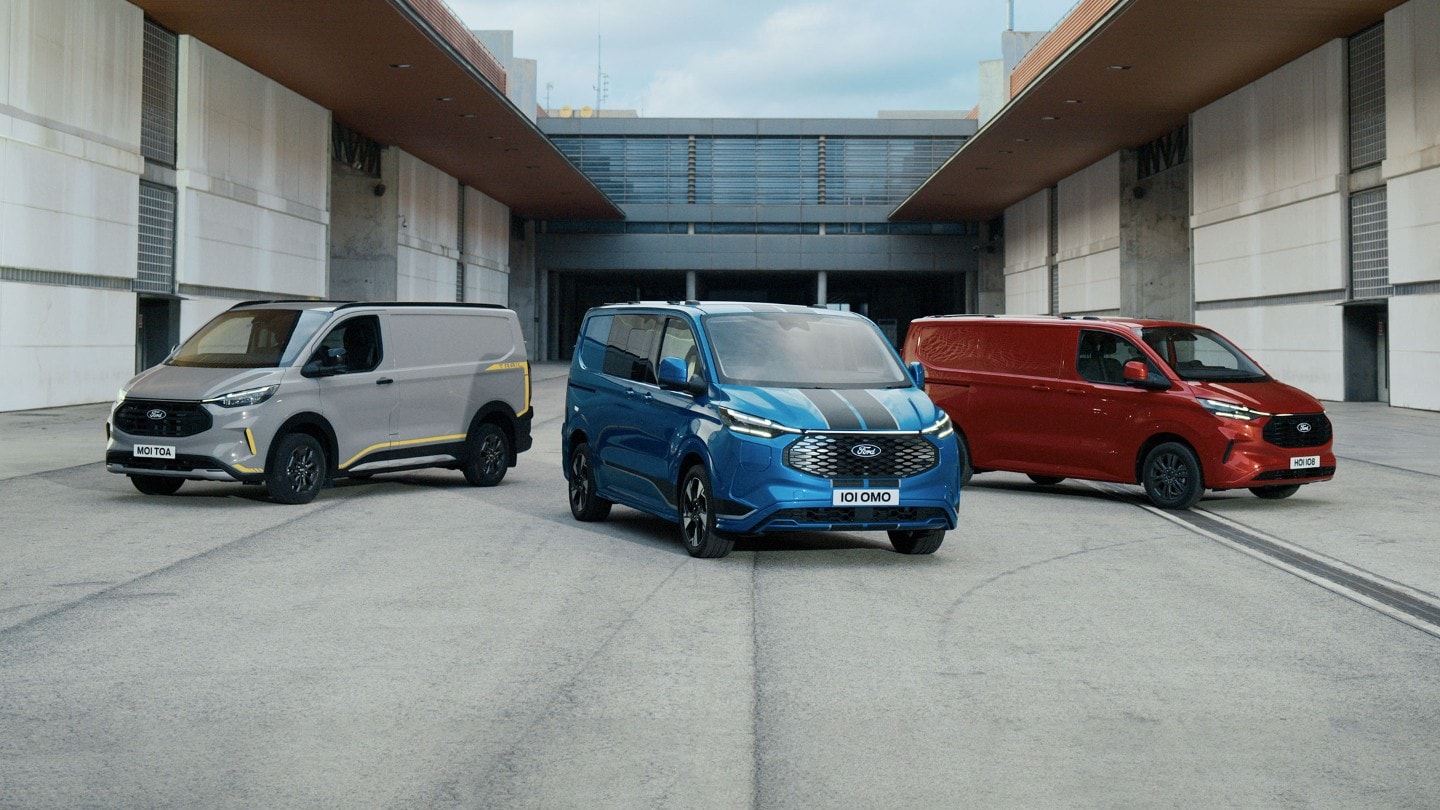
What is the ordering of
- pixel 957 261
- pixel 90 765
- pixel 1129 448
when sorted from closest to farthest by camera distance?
pixel 90 765 < pixel 1129 448 < pixel 957 261

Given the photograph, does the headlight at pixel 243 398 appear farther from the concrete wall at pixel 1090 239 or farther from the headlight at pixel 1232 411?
the concrete wall at pixel 1090 239

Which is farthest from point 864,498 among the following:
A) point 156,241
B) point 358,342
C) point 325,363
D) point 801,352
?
point 156,241

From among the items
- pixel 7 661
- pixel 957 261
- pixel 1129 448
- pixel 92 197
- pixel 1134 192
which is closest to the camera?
pixel 7 661

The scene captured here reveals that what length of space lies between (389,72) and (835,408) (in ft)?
87.5

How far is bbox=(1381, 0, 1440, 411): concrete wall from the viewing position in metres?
26.5

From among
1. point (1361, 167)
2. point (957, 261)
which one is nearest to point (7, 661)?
point (1361, 167)

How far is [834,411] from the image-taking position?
372 inches

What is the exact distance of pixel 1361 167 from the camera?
96.7 ft

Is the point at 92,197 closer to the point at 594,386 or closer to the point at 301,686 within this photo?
the point at 594,386

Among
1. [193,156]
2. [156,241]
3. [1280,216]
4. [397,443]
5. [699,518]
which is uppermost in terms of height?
[193,156]

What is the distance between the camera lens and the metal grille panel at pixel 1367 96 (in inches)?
1123

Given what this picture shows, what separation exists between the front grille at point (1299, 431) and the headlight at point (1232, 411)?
0.50 feet

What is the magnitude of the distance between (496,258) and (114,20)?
33.8 metres

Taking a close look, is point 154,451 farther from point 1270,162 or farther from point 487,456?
point 1270,162
